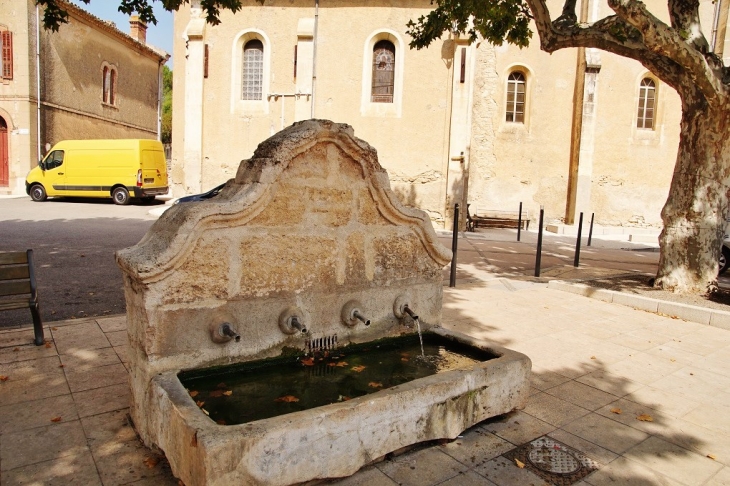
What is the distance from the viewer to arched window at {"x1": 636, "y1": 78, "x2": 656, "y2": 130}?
773 inches

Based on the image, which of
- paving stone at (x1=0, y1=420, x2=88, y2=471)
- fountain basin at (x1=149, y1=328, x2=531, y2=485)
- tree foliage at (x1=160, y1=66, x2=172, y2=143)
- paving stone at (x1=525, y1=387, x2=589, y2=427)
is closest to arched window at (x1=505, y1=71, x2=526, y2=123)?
paving stone at (x1=525, y1=387, x2=589, y2=427)

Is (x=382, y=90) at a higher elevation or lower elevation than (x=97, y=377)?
higher

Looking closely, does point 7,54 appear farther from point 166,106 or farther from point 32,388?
point 166,106

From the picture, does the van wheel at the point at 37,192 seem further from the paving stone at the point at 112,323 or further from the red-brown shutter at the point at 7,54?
the paving stone at the point at 112,323

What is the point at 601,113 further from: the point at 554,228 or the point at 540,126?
the point at 554,228

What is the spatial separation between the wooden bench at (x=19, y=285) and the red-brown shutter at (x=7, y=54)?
69.5ft

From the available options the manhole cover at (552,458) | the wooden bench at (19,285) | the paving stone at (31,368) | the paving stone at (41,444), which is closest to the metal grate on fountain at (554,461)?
the manhole cover at (552,458)

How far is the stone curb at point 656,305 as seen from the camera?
6.20 meters

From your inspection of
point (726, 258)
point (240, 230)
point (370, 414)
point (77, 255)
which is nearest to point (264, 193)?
point (240, 230)

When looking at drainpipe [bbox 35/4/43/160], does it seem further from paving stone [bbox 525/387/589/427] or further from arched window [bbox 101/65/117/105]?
paving stone [bbox 525/387/589/427]

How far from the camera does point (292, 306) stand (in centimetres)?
355

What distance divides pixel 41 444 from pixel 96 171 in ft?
62.5

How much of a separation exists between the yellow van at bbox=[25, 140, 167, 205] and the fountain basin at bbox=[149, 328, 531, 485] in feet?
60.4

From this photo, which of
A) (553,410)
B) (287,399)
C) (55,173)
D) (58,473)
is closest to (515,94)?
(55,173)
